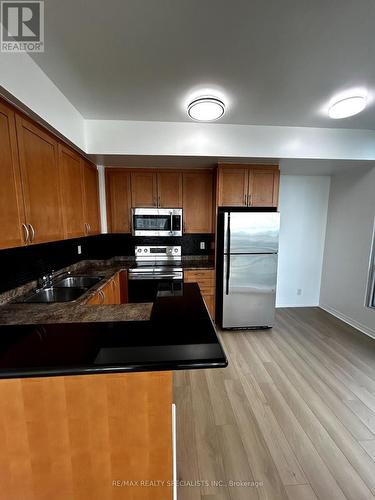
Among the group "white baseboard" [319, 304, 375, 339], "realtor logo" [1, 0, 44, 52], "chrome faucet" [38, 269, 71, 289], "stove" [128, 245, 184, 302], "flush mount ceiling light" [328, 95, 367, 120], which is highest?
"realtor logo" [1, 0, 44, 52]

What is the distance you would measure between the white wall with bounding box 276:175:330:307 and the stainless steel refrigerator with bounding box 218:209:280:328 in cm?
93

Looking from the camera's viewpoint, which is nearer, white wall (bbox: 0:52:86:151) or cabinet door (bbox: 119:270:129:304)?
white wall (bbox: 0:52:86:151)

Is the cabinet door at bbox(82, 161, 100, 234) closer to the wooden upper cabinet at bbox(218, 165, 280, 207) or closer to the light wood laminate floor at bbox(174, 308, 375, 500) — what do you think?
the wooden upper cabinet at bbox(218, 165, 280, 207)

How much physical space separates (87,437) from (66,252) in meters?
2.28

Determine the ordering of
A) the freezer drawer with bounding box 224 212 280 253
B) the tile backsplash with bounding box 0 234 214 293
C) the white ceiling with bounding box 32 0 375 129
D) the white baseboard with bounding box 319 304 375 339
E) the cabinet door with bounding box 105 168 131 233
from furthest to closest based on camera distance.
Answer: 1. the cabinet door with bounding box 105 168 131 233
2. the white baseboard with bounding box 319 304 375 339
3. the freezer drawer with bounding box 224 212 280 253
4. the tile backsplash with bounding box 0 234 214 293
5. the white ceiling with bounding box 32 0 375 129


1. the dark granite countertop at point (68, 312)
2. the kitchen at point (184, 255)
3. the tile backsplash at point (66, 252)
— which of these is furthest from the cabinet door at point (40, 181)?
the dark granite countertop at point (68, 312)

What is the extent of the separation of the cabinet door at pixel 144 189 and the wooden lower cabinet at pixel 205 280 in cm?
119

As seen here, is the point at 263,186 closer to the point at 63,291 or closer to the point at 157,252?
the point at 157,252

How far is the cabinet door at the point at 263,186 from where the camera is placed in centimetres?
301

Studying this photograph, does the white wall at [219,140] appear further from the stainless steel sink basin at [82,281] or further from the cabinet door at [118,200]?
the stainless steel sink basin at [82,281]

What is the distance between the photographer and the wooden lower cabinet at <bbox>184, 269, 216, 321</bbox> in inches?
123

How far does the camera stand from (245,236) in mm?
2955

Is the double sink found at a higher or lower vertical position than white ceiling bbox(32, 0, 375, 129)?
lower

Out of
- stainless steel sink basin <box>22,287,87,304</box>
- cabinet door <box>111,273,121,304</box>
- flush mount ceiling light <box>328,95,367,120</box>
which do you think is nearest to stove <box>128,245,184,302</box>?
cabinet door <box>111,273,121,304</box>
